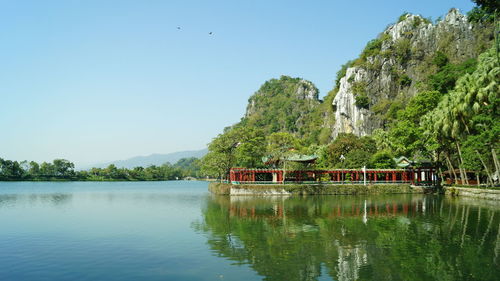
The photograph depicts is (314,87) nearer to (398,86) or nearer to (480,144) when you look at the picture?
(398,86)

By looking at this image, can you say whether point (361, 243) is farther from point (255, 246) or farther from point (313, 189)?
point (313, 189)

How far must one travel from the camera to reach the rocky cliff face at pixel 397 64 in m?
98.4

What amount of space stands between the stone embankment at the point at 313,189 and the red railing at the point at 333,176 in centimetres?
230

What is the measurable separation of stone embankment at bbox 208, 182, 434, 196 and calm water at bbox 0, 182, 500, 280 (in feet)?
66.2

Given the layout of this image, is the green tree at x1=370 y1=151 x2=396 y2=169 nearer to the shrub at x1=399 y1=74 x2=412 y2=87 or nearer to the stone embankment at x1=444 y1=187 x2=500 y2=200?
the stone embankment at x1=444 y1=187 x2=500 y2=200

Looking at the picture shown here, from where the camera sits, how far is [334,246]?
19.4 meters

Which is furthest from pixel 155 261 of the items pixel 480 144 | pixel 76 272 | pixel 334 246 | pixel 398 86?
pixel 398 86

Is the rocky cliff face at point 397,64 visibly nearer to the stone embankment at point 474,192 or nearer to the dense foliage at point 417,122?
the dense foliage at point 417,122

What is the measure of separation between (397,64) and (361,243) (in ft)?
313

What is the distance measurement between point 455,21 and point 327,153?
5709 cm

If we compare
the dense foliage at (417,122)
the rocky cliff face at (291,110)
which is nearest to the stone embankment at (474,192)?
the dense foliage at (417,122)

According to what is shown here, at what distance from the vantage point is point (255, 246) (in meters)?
19.7

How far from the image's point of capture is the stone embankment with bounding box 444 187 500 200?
146 feet

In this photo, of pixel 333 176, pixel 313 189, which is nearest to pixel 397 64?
pixel 333 176
